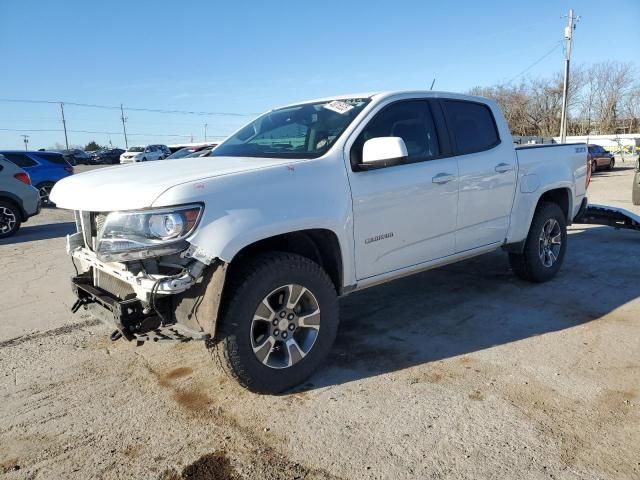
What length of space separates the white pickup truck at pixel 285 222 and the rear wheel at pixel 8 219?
7.54m

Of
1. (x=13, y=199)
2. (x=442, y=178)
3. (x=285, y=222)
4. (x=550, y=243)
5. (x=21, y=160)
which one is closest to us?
(x=285, y=222)

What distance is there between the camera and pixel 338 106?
4.08m

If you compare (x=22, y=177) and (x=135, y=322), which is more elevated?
(x=22, y=177)

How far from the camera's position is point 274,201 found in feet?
10.3

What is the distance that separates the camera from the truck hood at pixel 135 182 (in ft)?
9.53

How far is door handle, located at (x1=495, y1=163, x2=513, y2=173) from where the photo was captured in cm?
480

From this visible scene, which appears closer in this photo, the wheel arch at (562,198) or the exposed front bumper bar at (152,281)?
the exposed front bumper bar at (152,281)

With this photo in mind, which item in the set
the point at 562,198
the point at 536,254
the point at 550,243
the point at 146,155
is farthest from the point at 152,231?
the point at 146,155

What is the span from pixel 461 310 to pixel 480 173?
4.26 ft

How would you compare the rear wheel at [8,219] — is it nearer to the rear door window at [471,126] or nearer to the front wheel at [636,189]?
the rear door window at [471,126]

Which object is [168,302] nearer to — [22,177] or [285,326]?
[285,326]

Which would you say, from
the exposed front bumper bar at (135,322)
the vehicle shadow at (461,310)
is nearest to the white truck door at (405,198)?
the vehicle shadow at (461,310)

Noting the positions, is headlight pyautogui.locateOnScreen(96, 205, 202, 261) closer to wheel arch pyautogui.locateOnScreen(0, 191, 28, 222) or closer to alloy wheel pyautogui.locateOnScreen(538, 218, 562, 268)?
alloy wheel pyautogui.locateOnScreen(538, 218, 562, 268)

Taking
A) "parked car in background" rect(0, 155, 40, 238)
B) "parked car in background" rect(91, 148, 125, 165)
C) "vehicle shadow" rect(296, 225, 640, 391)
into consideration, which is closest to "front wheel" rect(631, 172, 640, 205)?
"vehicle shadow" rect(296, 225, 640, 391)
